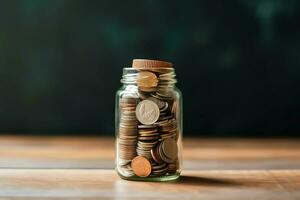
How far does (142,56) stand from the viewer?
5.37 feet

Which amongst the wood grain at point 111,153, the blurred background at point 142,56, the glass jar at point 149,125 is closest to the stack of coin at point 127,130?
the glass jar at point 149,125

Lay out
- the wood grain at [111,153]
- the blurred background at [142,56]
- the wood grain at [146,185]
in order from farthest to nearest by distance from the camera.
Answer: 1. the blurred background at [142,56]
2. the wood grain at [111,153]
3. the wood grain at [146,185]

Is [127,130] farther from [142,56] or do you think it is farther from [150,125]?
[142,56]

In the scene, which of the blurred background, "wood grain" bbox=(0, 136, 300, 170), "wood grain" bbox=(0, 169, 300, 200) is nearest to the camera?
"wood grain" bbox=(0, 169, 300, 200)

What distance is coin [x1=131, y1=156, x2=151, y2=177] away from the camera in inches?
33.3

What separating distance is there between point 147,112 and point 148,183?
0.14m

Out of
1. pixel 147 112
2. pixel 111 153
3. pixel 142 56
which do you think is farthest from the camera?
pixel 142 56

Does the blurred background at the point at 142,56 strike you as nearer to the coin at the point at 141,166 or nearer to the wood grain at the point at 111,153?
the wood grain at the point at 111,153

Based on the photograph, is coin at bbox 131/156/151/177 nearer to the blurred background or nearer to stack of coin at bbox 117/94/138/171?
stack of coin at bbox 117/94/138/171

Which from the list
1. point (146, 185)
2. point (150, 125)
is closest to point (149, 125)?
point (150, 125)

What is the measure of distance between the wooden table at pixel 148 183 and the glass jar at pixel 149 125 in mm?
32

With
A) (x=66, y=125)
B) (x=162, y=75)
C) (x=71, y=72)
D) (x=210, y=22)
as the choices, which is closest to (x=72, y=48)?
(x=71, y=72)

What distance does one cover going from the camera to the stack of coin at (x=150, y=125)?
85 cm

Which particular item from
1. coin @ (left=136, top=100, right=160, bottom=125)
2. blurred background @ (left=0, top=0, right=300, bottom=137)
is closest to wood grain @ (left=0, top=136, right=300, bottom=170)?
blurred background @ (left=0, top=0, right=300, bottom=137)
